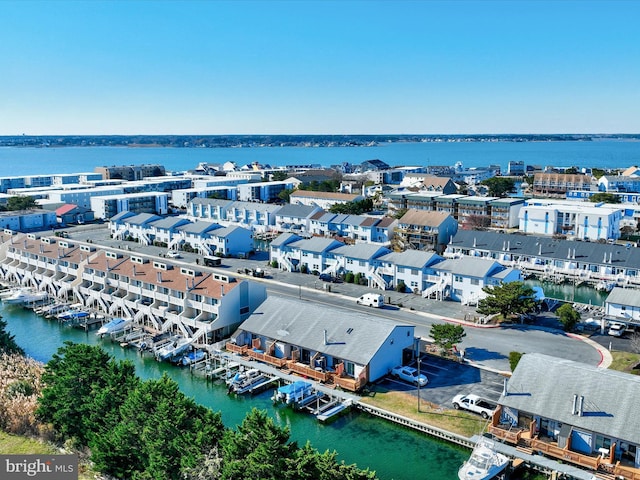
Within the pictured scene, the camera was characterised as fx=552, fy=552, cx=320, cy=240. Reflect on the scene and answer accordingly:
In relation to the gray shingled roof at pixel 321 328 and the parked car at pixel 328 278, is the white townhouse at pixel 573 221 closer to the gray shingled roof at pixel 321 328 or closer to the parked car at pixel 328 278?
the parked car at pixel 328 278

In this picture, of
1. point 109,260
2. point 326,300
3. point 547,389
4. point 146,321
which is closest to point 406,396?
point 547,389

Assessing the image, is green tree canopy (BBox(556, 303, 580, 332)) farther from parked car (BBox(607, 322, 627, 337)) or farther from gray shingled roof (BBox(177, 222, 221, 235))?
gray shingled roof (BBox(177, 222, 221, 235))

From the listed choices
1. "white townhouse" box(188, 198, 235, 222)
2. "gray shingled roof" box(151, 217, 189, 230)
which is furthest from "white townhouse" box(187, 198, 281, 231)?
"gray shingled roof" box(151, 217, 189, 230)

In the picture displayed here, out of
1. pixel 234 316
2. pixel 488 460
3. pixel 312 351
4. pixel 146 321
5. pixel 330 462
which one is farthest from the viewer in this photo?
pixel 146 321

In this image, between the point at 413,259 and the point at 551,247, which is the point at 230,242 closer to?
the point at 413,259

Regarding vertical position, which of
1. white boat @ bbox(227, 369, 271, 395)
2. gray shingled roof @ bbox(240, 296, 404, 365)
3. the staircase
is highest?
gray shingled roof @ bbox(240, 296, 404, 365)

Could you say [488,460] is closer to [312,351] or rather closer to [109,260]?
[312,351]

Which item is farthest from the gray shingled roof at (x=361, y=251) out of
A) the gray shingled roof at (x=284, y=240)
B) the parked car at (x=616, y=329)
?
the parked car at (x=616, y=329)
